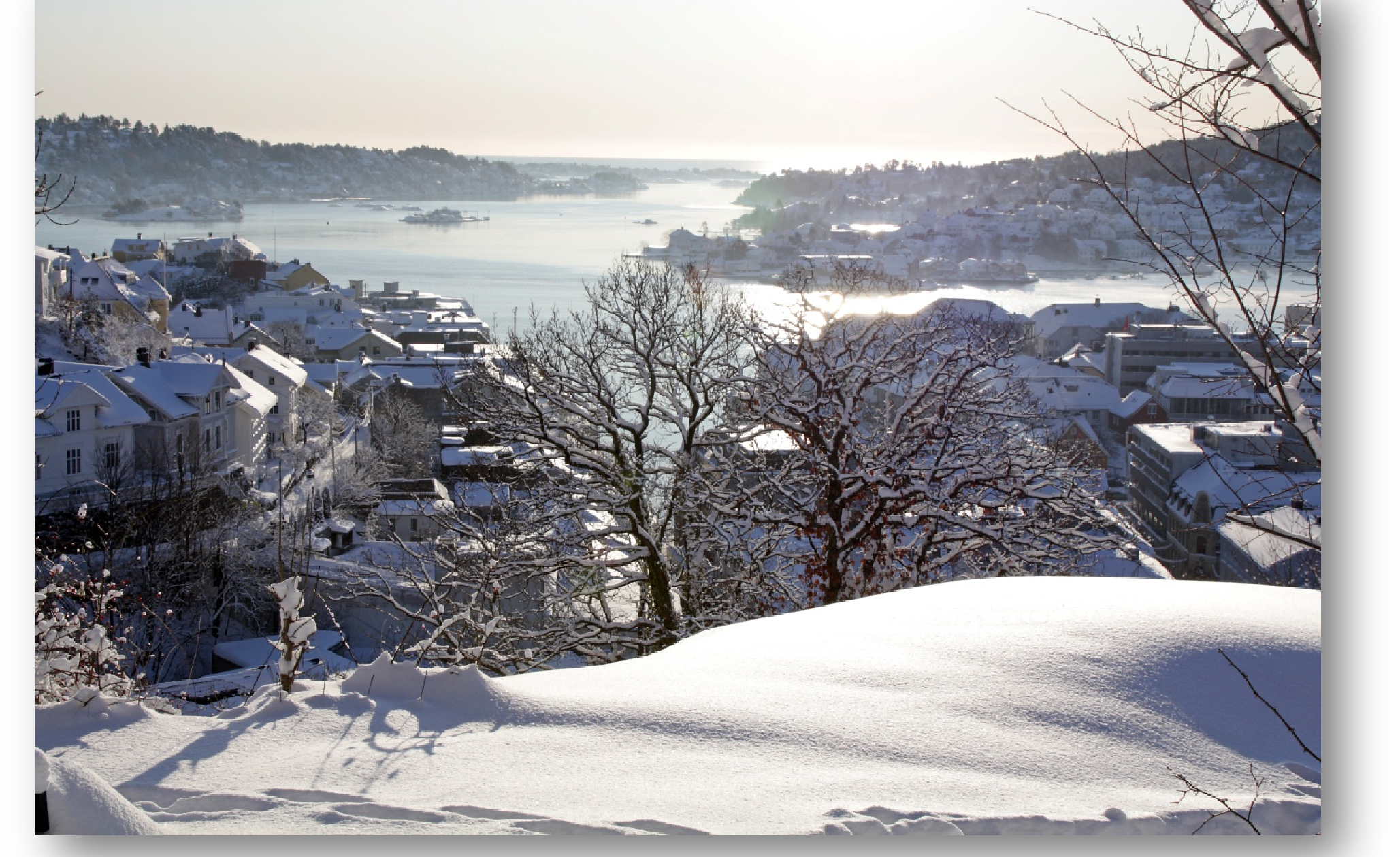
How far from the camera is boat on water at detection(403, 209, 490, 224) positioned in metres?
4.57

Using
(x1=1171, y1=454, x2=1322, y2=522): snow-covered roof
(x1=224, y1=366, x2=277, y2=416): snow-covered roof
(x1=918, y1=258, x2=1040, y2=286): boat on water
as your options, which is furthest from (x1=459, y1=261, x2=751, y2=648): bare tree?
(x1=224, y1=366, x2=277, y2=416): snow-covered roof

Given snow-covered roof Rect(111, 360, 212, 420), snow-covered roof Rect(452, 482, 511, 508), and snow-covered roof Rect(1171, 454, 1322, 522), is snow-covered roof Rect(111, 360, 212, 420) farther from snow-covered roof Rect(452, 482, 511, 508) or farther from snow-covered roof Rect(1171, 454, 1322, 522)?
snow-covered roof Rect(1171, 454, 1322, 522)

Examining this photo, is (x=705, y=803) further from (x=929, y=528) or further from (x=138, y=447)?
(x=138, y=447)

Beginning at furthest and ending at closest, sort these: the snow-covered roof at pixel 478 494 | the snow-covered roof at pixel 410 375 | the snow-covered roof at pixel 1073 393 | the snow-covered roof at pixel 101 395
A: the snow-covered roof at pixel 410 375 < the snow-covered roof at pixel 478 494 < the snow-covered roof at pixel 1073 393 < the snow-covered roof at pixel 101 395

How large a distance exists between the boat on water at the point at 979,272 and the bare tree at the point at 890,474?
0.37 meters

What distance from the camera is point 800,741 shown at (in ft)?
5.89

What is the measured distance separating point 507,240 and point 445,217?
32 cm

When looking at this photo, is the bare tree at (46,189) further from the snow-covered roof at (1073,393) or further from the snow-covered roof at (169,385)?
the snow-covered roof at (169,385)

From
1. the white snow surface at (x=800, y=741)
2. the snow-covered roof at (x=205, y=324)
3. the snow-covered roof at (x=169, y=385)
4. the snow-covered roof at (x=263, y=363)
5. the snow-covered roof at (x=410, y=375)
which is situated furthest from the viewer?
the snow-covered roof at (x=410, y=375)

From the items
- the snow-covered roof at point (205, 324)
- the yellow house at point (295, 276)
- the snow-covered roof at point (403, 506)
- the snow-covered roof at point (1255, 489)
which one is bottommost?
the snow-covered roof at point (403, 506)

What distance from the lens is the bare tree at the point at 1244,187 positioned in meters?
1.73

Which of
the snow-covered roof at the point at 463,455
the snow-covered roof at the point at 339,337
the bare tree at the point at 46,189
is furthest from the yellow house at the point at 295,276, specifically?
the snow-covered roof at the point at 339,337

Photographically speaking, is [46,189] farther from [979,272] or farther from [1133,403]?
[1133,403]

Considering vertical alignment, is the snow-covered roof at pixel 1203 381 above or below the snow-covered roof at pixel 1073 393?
above
